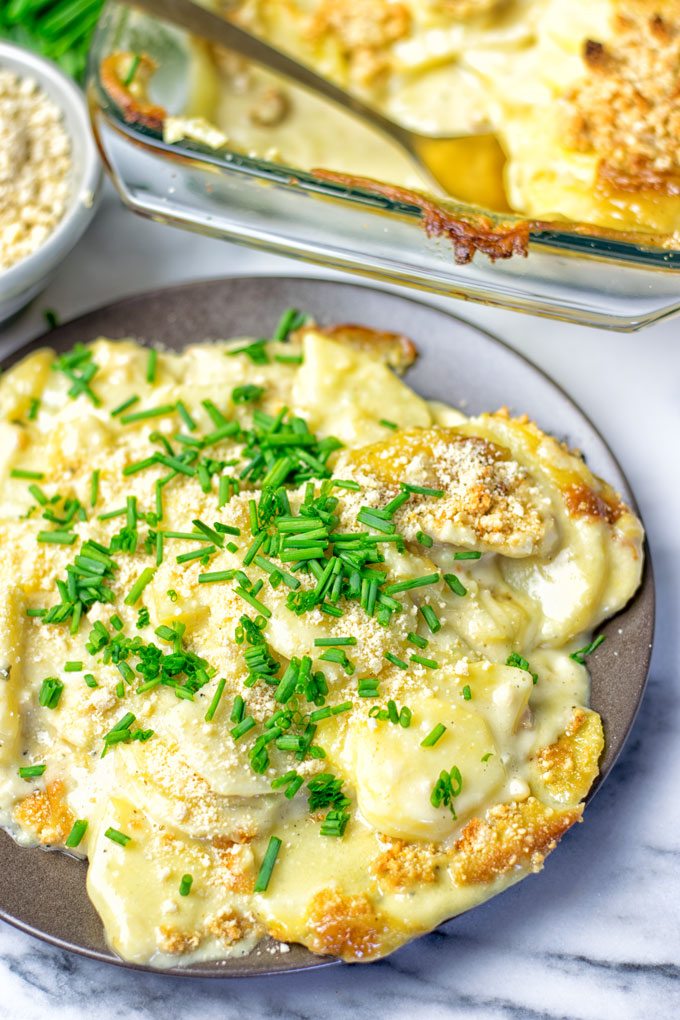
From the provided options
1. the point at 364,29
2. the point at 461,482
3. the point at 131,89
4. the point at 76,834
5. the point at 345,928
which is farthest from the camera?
the point at 364,29

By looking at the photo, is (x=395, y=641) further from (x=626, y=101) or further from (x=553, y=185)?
(x=626, y=101)

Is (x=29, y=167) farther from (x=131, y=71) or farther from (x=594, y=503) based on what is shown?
(x=594, y=503)

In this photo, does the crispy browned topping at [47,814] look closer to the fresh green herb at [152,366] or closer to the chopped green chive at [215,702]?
the chopped green chive at [215,702]

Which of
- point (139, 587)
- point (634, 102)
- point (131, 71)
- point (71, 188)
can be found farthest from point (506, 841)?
point (131, 71)

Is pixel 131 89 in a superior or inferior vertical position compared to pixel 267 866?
superior

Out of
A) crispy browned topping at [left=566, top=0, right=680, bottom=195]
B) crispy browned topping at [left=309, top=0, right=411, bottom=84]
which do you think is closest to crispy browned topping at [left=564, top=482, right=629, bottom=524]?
crispy browned topping at [left=566, top=0, right=680, bottom=195]

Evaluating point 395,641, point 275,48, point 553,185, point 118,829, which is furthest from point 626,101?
point 118,829
